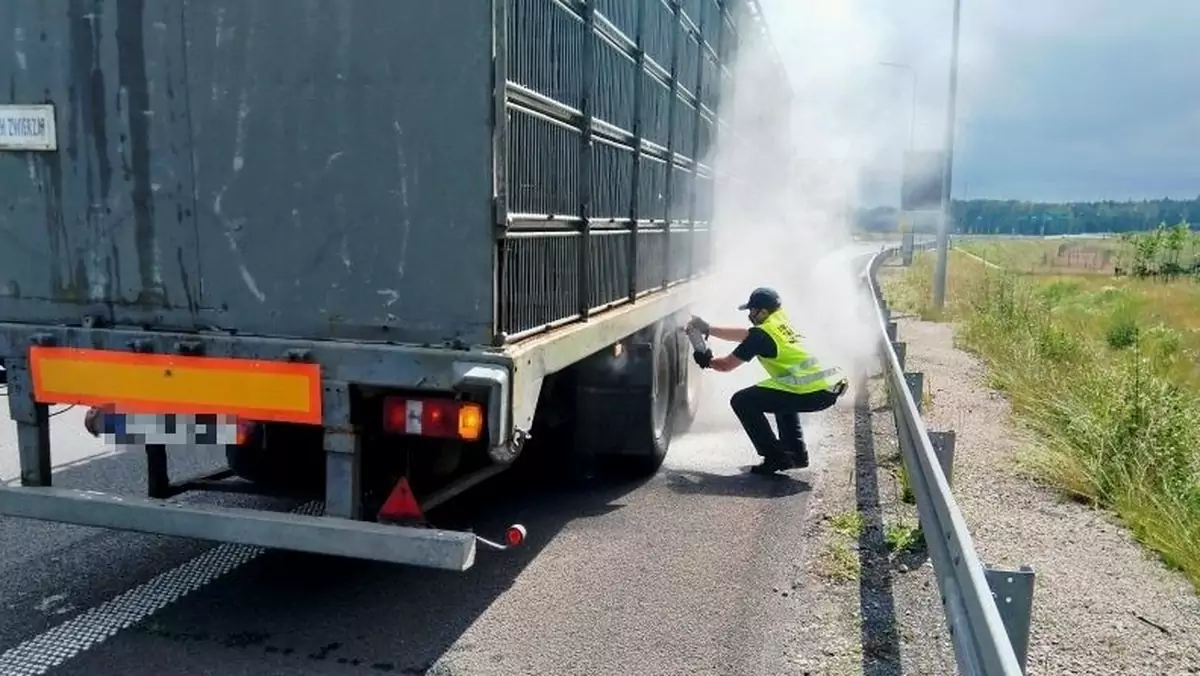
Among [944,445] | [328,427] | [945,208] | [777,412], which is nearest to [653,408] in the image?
[777,412]

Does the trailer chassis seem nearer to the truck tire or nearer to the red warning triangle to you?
the red warning triangle

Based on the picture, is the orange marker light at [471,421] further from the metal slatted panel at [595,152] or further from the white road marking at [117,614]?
the white road marking at [117,614]

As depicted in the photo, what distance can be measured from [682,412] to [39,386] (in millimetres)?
4721

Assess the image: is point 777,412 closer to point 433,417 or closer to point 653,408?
point 653,408

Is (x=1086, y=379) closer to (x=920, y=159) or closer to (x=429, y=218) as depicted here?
(x=429, y=218)

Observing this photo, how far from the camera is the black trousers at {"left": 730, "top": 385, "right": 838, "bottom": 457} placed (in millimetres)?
6543

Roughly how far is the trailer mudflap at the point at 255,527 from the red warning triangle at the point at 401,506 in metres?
0.25

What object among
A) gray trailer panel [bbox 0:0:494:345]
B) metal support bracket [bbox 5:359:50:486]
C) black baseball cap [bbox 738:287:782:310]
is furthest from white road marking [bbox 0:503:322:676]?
black baseball cap [bbox 738:287:782:310]

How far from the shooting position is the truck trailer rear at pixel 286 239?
137 inches

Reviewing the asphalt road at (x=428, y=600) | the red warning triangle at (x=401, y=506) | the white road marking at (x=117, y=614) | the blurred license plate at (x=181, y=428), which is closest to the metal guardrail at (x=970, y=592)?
the asphalt road at (x=428, y=600)

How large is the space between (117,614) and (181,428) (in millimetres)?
905

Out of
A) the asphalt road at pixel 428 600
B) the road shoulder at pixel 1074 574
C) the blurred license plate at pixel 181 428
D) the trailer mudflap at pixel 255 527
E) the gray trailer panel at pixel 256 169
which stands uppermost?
the gray trailer panel at pixel 256 169

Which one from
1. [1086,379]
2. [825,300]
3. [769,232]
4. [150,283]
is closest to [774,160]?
[769,232]

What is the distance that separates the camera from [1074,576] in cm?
446
